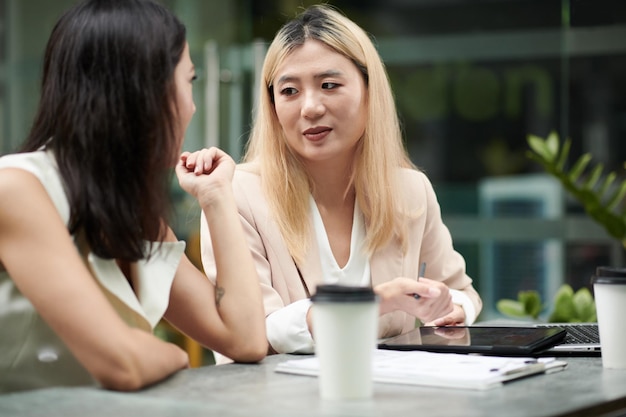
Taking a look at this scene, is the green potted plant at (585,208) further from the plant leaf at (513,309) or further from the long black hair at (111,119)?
the long black hair at (111,119)

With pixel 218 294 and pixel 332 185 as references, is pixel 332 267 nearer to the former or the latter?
pixel 332 185

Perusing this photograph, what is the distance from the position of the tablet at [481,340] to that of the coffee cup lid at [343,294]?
0.52m

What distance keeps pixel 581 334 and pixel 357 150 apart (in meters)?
0.78

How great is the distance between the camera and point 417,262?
2.55 metres

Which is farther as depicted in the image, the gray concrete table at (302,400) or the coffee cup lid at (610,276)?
the coffee cup lid at (610,276)

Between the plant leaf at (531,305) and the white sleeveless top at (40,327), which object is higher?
the white sleeveless top at (40,327)

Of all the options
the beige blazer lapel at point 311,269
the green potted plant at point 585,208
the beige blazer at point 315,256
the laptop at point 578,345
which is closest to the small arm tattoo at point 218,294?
the beige blazer at point 315,256

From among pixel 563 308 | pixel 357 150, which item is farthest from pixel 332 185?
pixel 563 308

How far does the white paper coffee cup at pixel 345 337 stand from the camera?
4.30 ft

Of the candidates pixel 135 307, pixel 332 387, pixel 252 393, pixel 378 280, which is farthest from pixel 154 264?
pixel 378 280

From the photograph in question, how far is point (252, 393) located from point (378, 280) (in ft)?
3.37

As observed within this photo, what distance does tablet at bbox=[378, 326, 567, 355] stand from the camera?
1.77 meters

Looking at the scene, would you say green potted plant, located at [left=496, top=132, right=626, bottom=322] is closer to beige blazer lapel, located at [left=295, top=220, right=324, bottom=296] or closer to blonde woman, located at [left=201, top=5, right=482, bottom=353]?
blonde woman, located at [left=201, top=5, right=482, bottom=353]

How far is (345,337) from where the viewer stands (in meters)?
1.33
